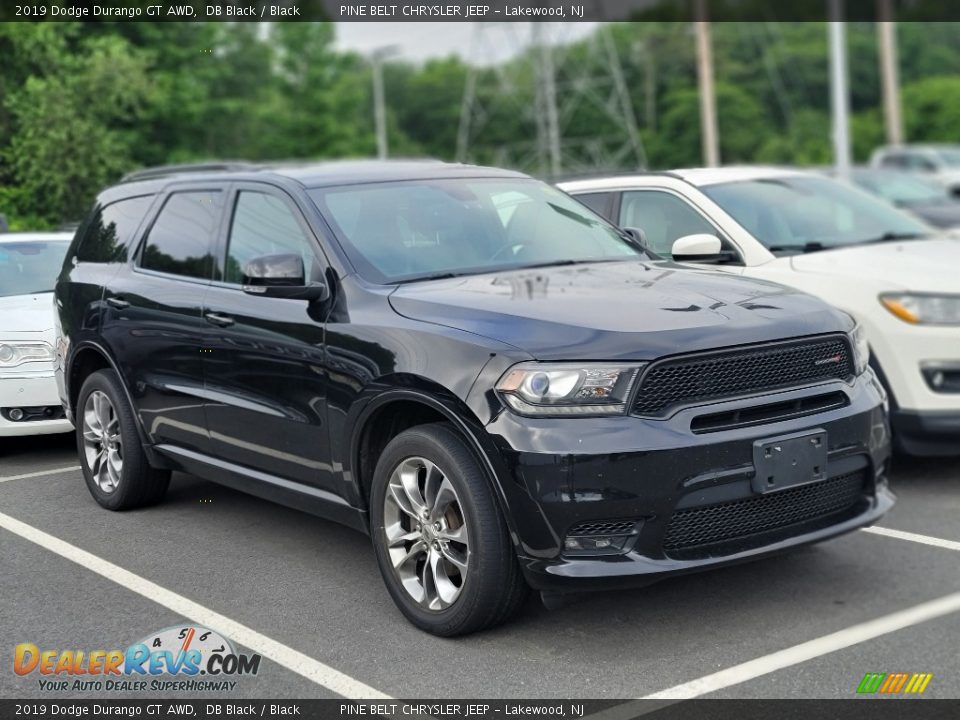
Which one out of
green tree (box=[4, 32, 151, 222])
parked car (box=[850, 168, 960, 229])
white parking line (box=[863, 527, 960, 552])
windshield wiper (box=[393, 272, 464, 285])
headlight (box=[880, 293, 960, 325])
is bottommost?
white parking line (box=[863, 527, 960, 552])

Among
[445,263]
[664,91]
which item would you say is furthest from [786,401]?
[664,91]

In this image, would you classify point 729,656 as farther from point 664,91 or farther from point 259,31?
point 664,91

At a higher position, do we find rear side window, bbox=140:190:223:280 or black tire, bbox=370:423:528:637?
rear side window, bbox=140:190:223:280

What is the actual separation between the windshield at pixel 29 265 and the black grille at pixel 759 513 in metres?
6.07

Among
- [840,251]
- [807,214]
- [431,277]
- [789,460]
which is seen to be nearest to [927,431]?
[840,251]

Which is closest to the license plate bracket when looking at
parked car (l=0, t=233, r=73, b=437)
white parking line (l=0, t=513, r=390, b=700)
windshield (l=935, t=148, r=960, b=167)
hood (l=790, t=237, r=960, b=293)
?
white parking line (l=0, t=513, r=390, b=700)

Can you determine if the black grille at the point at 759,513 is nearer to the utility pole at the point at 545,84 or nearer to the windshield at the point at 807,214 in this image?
the windshield at the point at 807,214

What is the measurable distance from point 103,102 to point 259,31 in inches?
1511

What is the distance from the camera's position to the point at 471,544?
4445mm

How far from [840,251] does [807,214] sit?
2.26 feet

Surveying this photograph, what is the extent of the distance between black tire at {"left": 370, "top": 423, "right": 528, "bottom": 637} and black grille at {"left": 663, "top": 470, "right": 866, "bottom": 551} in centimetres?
57

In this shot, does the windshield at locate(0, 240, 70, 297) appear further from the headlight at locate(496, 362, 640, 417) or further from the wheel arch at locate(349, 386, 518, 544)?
the headlight at locate(496, 362, 640, 417)

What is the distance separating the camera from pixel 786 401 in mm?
4562

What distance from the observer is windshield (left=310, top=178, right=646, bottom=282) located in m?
5.35
